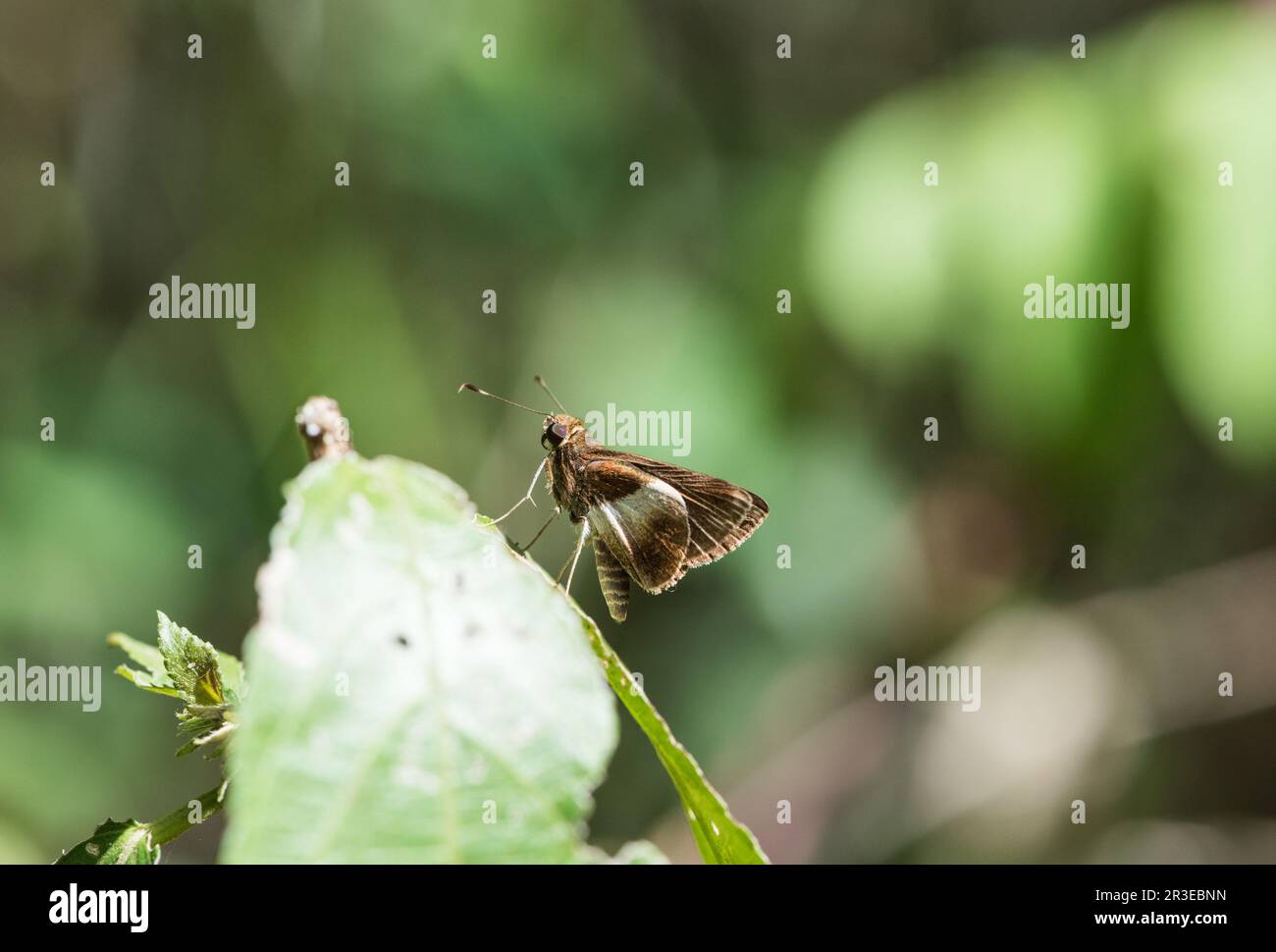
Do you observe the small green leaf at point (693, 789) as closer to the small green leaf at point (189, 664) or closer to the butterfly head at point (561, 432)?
the small green leaf at point (189, 664)

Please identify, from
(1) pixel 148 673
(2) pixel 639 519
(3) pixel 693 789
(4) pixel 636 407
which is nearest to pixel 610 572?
Result: (2) pixel 639 519

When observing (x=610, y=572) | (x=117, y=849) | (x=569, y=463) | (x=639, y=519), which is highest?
(x=569, y=463)

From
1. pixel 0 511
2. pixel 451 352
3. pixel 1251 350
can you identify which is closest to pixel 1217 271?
pixel 1251 350

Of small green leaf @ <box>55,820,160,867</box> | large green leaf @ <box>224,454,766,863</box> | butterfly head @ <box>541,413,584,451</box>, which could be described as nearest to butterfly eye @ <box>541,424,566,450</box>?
butterfly head @ <box>541,413,584,451</box>

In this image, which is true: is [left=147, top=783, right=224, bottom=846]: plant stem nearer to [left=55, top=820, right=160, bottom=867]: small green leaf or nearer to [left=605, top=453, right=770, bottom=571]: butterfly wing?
[left=55, top=820, right=160, bottom=867]: small green leaf

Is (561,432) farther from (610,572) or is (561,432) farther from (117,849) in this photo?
(117,849)
